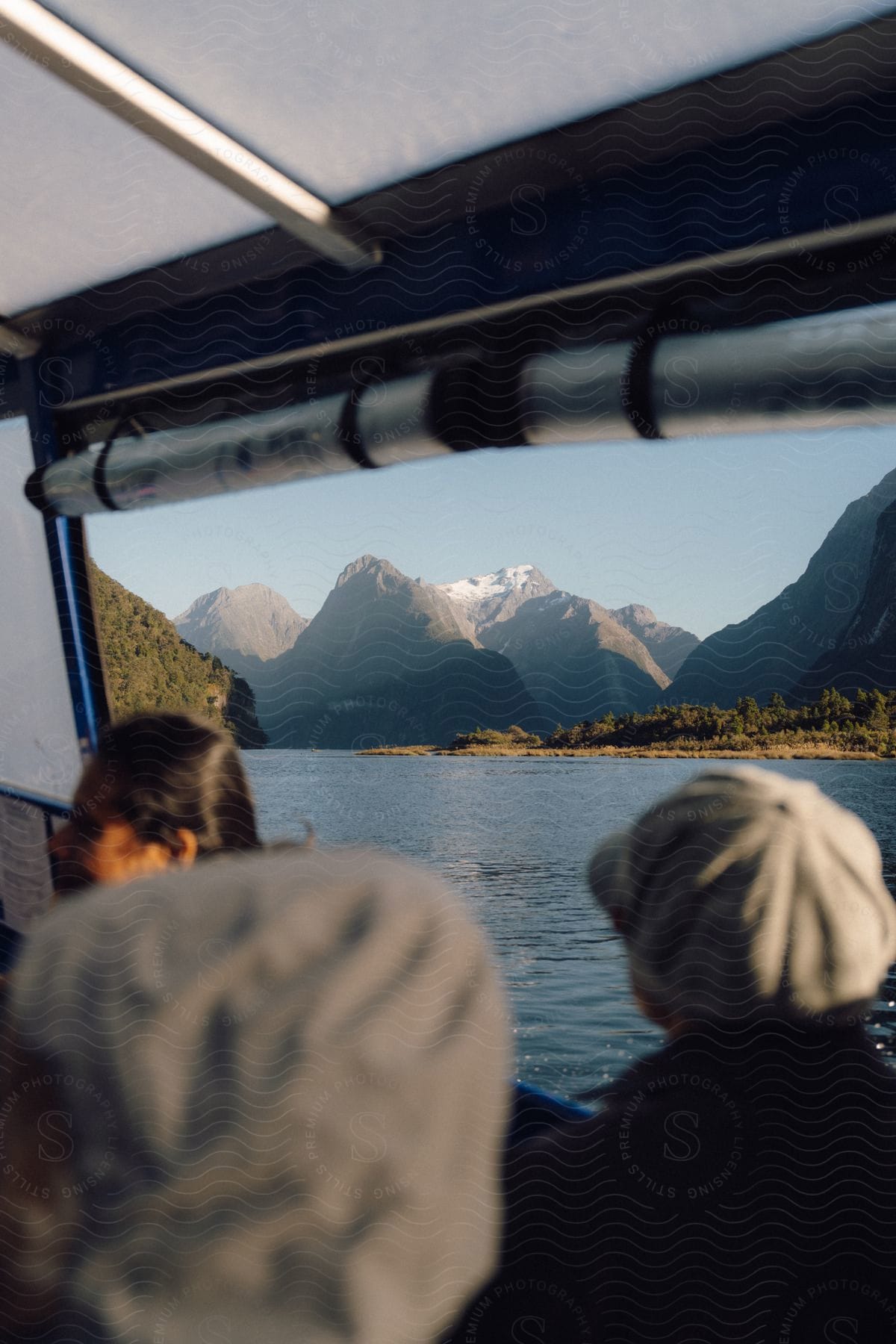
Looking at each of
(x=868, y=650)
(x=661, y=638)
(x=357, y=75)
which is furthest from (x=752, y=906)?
(x=357, y=75)

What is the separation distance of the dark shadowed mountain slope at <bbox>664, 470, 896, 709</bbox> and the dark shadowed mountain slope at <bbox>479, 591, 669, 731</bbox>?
65mm

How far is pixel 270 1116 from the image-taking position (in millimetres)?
452

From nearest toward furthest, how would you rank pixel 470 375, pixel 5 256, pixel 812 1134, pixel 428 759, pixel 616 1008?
pixel 812 1134, pixel 616 1008, pixel 470 375, pixel 428 759, pixel 5 256

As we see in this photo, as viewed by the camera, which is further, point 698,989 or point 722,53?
point 722,53

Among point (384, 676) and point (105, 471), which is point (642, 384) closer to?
point (384, 676)

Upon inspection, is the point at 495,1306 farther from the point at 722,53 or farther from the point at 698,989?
the point at 722,53

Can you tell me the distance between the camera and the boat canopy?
57cm

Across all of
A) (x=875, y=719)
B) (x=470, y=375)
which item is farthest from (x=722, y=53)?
(x=875, y=719)

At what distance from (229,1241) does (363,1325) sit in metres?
0.09

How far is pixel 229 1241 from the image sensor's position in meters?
0.45

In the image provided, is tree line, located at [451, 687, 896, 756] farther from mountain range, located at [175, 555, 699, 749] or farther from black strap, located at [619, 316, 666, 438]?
black strap, located at [619, 316, 666, 438]

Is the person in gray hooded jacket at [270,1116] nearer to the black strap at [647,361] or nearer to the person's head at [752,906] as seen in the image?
the person's head at [752,906]

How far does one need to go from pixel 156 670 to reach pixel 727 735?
717mm

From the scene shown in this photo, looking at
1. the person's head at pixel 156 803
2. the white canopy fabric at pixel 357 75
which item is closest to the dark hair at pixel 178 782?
the person's head at pixel 156 803
